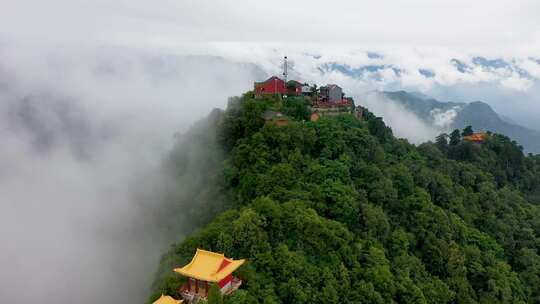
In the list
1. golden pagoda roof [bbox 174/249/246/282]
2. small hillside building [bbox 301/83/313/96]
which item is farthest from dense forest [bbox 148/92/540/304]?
small hillside building [bbox 301/83/313/96]

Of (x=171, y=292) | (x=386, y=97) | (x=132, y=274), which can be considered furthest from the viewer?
(x=386, y=97)

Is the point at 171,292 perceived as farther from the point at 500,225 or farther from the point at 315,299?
the point at 500,225

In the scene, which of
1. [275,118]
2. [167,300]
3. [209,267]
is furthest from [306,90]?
[167,300]

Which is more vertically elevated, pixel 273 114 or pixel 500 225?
pixel 273 114

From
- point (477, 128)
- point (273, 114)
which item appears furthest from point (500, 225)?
point (477, 128)

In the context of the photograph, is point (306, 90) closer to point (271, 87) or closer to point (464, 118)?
point (271, 87)

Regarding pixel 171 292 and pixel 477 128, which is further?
pixel 477 128
